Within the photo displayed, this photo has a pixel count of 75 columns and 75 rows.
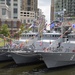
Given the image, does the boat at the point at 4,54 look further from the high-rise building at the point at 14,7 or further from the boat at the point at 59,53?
the high-rise building at the point at 14,7

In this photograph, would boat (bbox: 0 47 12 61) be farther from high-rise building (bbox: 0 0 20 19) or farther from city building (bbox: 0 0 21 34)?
high-rise building (bbox: 0 0 20 19)

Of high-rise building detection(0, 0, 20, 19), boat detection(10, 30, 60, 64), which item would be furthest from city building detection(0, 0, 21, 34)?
boat detection(10, 30, 60, 64)

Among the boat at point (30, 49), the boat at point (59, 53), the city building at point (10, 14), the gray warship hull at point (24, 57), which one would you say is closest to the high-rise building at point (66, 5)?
the city building at point (10, 14)

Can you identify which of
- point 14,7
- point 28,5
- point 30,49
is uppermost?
point 28,5

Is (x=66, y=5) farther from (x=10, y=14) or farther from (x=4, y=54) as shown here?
(x=4, y=54)

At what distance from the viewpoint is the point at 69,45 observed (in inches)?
1444

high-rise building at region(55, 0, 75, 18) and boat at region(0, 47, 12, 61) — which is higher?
high-rise building at region(55, 0, 75, 18)

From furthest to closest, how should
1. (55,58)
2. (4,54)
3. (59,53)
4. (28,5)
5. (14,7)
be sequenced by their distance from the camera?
1. (28,5)
2. (14,7)
3. (4,54)
4. (55,58)
5. (59,53)

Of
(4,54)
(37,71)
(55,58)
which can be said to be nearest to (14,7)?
(4,54)

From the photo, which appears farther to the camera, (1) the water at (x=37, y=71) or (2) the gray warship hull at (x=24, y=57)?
(2) the gray warship hull at (x=24, y=57)

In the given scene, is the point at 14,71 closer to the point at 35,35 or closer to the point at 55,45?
the point at 55,45

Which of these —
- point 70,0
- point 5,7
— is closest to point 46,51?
point 5,7

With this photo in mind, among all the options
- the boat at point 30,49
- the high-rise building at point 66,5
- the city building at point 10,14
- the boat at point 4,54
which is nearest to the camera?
the boat at point 30,49

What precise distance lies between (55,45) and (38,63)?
13.0 feet
